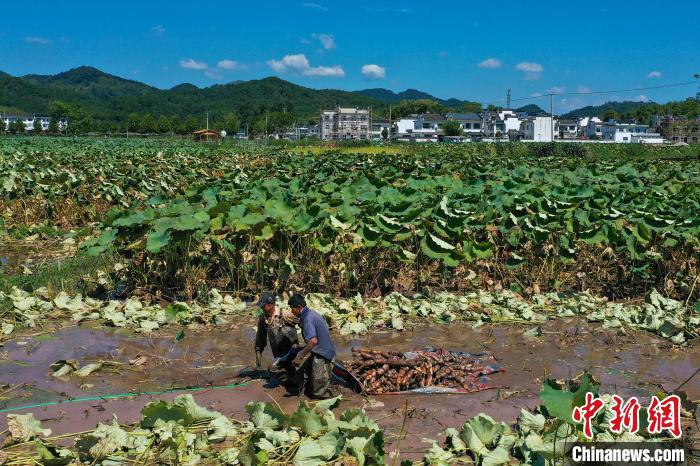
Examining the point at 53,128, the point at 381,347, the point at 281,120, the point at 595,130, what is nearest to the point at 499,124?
the point at 595,130

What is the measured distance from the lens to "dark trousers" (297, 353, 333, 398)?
4.78 metres

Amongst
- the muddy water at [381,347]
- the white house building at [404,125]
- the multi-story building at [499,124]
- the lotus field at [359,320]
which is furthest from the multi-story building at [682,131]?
the muddy water at [381,347]

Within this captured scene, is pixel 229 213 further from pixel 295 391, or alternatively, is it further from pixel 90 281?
pixel 295 391

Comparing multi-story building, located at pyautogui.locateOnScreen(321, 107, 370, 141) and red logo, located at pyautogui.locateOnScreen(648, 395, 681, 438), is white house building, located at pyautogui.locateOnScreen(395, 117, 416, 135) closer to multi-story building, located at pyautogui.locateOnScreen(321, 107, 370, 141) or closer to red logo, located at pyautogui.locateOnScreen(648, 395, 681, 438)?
multi-story building, located at pyautogui.locateOnScreen(321, 107, 370, 141)

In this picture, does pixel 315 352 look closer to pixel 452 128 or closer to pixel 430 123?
pixel 452 128

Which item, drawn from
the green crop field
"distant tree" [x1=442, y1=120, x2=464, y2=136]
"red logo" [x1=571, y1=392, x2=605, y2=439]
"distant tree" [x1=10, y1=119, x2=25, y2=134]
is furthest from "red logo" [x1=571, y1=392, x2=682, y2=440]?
"distant tree" [x1=10, y1=119, x2=25, y2=134]

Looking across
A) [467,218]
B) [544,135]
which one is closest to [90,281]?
[467,218]

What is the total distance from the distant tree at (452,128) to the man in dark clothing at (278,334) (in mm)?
111404

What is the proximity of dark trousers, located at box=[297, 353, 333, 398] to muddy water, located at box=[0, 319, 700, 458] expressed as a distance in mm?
175

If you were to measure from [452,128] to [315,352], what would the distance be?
112 m

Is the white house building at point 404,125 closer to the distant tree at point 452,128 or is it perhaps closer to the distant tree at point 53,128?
the distant tree at point 452,128

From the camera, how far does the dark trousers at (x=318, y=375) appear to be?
4.78 metres

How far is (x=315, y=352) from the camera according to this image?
473 cm

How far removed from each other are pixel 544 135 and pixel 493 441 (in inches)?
4506
